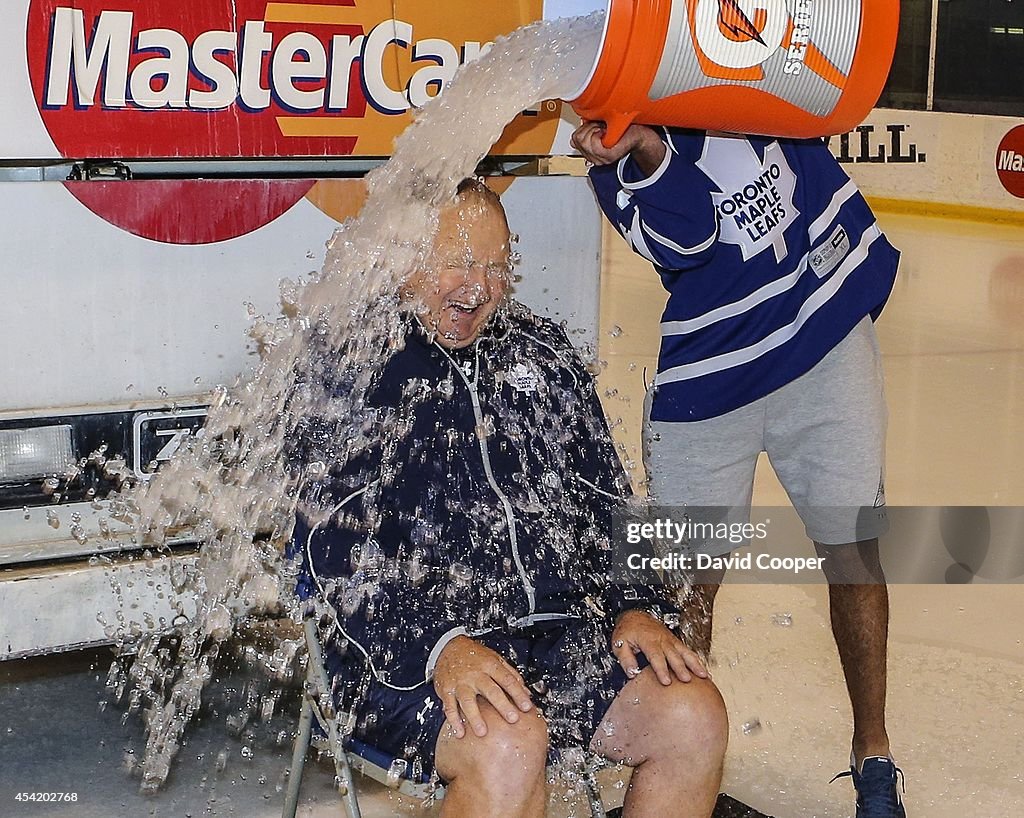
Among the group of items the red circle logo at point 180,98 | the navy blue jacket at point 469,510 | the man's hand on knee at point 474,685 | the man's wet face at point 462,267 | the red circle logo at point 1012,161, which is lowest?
the man's hand on knee at point 474,685

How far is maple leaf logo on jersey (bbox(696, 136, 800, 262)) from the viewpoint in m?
2.74

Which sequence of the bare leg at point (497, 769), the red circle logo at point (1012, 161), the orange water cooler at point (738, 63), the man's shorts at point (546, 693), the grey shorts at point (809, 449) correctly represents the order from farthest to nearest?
the red circle logo at point (1012, 161) < the grey shorts at point (809, 449) < the orange water cooler at point (738, 63) < the man's shorts at point (546, 693) < the bare leg at point (497, 769)

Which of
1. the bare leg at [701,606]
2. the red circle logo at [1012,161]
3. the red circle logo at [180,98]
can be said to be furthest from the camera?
the red circle logo at [1012,161]

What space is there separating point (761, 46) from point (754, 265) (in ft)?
2.00

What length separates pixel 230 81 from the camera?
2.70 metres

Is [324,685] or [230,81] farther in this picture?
[230,81]

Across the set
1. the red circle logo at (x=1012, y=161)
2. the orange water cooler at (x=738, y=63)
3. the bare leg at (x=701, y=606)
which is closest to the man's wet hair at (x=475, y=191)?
the orange water cooler at (x=738, y=63)

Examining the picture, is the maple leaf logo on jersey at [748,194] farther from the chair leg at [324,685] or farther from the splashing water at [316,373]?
the chair leg at [324,685]

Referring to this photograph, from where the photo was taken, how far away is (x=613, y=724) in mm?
2152

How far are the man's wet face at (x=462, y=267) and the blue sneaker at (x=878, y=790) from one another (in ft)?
4.21

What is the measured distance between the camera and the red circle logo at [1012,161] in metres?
12.2

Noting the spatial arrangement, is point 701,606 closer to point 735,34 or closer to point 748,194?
point 748,194

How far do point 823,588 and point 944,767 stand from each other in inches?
45.7

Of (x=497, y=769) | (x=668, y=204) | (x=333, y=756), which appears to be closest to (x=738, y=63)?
(x=668, y=204)
